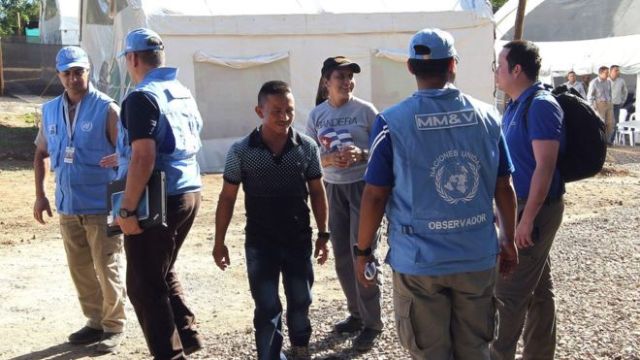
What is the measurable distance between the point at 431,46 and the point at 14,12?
38.8 metres

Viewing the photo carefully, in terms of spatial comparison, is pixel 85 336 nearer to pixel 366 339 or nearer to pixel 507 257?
pixel 366 339

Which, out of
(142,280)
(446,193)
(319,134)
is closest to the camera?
(446,193)

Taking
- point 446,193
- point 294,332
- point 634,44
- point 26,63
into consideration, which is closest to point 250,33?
point 294,332

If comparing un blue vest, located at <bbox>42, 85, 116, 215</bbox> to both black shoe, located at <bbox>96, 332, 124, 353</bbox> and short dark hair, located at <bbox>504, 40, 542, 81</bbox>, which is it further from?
short dark hair, located at <bbox>504, 40, 542, 81</bbox>

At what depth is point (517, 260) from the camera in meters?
4.07

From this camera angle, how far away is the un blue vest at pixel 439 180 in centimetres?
353

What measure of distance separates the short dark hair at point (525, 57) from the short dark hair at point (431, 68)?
85 cm

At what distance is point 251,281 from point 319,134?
1.34 m

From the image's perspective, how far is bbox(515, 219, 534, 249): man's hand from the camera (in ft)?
13.9

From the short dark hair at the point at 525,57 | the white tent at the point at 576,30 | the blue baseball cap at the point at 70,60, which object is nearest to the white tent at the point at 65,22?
the white tent at the point at 576,30

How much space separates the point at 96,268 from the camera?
5.68 meters

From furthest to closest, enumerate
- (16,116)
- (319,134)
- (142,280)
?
(16,116) < (319,134) < (142,280)

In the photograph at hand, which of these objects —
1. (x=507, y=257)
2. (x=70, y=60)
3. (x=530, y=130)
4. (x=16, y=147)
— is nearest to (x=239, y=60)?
(x=16, y=147)

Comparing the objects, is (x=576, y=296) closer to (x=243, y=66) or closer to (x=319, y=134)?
(x=319, y=134)
